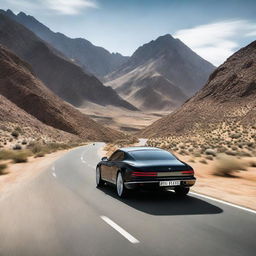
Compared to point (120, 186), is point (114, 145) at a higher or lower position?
lower

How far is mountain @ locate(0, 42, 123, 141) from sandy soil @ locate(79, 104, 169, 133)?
54.7 meters

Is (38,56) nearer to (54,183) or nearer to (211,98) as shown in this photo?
(211,98)

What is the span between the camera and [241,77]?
88.9 meters

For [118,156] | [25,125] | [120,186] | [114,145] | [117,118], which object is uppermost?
[118,156]

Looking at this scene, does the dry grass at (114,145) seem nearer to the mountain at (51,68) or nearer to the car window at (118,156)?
the car window at (118,156)

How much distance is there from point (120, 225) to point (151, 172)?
9.12 ft

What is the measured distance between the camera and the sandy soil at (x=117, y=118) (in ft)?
545

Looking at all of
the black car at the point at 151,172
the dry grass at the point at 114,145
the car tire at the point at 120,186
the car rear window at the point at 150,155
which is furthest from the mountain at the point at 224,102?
the car tire at the point at 120,186

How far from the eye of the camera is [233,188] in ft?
43.4

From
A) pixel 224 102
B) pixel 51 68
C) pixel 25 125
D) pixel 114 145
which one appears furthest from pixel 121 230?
pixel 51 68

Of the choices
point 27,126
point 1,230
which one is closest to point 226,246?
point 1,230

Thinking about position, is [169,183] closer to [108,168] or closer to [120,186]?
[120,186]

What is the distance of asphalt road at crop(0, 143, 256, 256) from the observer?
240 inches

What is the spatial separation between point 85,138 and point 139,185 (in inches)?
3544
